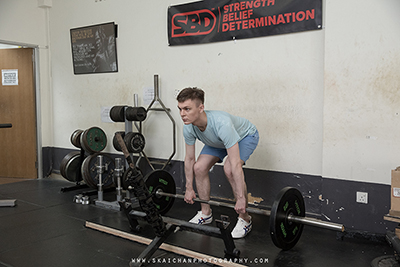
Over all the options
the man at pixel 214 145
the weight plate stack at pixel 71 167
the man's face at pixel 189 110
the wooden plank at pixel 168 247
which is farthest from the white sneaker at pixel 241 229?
the weight plate stack at pixel 71 167

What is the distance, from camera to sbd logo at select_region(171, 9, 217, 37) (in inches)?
132

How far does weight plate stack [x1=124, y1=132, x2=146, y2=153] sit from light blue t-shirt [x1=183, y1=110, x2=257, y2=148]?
3.34 feet

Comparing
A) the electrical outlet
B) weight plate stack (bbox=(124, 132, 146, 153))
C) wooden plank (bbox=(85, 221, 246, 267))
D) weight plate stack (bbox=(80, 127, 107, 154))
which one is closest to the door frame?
weight plate stack (bbox=(80, 127, 107, 154))

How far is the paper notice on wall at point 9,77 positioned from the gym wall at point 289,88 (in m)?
0.47

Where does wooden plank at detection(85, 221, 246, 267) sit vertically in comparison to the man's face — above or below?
below

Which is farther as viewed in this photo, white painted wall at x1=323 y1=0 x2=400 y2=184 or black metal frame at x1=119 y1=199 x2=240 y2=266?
white painted wall at x1=323 y1=0 x2=400 y2=184

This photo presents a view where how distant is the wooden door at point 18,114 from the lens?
15.5 ft

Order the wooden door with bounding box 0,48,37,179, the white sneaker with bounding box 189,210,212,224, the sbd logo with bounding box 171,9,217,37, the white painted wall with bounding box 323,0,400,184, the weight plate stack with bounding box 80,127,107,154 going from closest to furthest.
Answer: the white painted wall with bounding box 323,0,400,184, the white sneaker with bounding box 189,210,212,224, the sbd logo with bounding box 171,9,217,37, the weight plate stack with bounding box 80,127,107,154, the wooden door with bounding box 0,48,37,179

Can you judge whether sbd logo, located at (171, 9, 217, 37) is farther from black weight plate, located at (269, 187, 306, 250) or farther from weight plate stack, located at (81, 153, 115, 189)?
black weight plate, located at (269, 187, 306, 250)

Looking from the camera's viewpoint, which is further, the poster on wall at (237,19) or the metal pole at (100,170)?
the metal pole at (100,170)

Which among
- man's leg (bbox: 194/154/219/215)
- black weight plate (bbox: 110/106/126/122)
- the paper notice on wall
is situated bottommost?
man's leg (bbox: 194/154/219/215)

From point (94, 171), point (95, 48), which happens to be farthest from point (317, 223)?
point (95, 48)

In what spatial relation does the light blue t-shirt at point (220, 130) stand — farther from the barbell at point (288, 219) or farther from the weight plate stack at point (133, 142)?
the weight plate stack at point (133, 142)

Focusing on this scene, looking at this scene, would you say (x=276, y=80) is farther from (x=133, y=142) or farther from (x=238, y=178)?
(x=133, y=142)
